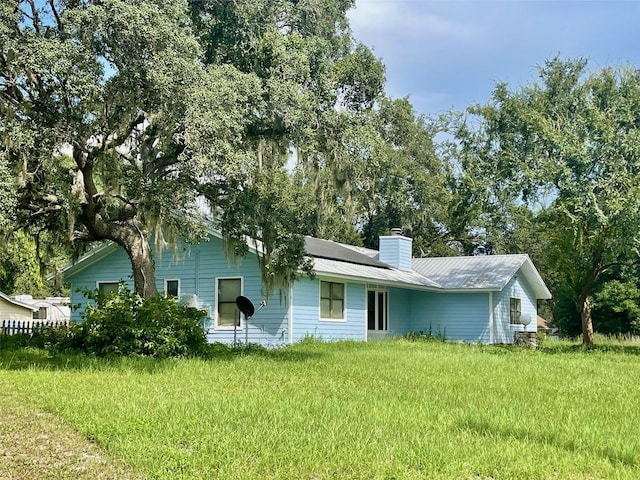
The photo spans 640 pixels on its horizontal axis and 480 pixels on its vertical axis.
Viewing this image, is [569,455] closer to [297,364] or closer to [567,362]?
[297,364]

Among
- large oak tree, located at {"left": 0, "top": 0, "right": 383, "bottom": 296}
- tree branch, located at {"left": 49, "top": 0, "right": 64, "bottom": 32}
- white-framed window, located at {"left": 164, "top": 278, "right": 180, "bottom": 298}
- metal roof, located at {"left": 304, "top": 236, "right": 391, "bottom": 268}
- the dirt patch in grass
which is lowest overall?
the dirt patch in grass

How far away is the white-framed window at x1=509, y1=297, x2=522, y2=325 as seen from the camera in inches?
1059

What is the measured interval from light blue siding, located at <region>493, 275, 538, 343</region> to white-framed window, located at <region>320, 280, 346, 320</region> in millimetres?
6745

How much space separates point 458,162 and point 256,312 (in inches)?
386

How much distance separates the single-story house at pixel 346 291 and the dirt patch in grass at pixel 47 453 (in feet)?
31.5

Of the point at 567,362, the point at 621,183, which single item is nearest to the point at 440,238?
the point at 621,183

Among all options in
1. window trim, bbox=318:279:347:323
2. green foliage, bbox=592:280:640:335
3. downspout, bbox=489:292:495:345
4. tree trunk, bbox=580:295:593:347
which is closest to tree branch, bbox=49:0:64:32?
window trim, bbox=318:279:347:323

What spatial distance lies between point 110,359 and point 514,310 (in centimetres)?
1878

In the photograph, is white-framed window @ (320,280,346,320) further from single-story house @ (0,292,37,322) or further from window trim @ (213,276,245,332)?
single-story house @ (0,292,37,322)

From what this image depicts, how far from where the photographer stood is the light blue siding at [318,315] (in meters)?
19.5

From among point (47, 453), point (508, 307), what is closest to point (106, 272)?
point (508, 307)

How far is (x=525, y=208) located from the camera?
25062mm

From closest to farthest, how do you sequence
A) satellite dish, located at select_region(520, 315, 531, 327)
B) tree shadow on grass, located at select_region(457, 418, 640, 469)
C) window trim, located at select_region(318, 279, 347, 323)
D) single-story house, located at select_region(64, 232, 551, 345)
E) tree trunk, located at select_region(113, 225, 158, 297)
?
1. tree shadow on grass, located at select_region(457, 418, 640, 469)
2. tree trunk, located at select_region(113, 225, 158, 297)
3. single-story house, located at select_region(64, 232, 551, 345)
4. window trim, located at select_region(318, 279, 347, 323)
5. satellite dish, located at select_region(520, 315, 531, 327)

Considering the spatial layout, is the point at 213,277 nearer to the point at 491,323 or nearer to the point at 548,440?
the point at 491,323
